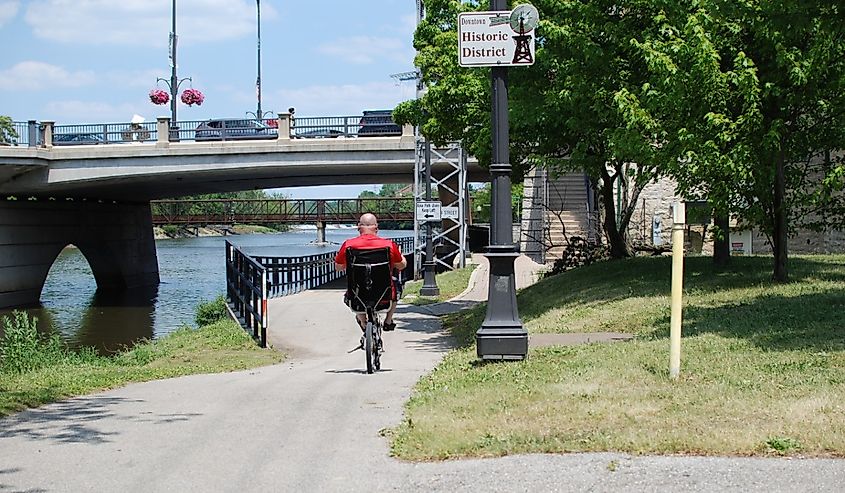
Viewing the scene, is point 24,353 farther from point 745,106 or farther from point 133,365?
point 745,106

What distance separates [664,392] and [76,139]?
3157 cm

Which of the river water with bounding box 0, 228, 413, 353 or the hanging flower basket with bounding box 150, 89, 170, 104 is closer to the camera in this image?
the river water with bounding box 0, 228, 413, 353

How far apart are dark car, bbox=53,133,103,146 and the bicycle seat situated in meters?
26.9

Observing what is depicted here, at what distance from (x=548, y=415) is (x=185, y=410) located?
3116 millimetres

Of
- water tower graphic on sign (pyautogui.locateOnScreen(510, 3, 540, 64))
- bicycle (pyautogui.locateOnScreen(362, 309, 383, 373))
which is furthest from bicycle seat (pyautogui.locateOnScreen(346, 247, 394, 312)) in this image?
water tower graphic on sign (pyautogui.locateOnScreen(510, 3, 540, 64))

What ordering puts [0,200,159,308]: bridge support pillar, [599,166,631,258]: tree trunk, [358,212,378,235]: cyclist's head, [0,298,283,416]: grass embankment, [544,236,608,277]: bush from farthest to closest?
[0,200,159,308]: bridge support pillar → [544,236,608,277]: bush → [599,166,631,258]: tree trunk → [358,212,378,235]: cyclist's head → [0,298,283,416]: grass embankment

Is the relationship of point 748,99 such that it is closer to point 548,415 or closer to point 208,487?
point 548,415

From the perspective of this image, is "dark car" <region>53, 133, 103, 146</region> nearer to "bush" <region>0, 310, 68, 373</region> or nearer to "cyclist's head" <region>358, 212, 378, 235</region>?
"bush" <region>0, 310, 68, 373</region>

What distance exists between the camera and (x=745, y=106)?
1327 cm

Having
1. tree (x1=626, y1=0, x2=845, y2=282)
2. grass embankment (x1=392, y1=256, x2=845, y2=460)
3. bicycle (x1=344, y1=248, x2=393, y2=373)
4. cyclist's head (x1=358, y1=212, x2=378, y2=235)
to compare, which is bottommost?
grass embankment (x1=392, y1=256, x2=845, y2=460)

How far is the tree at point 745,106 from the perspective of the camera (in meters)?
12.9

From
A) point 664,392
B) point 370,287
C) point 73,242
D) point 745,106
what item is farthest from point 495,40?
point 73,242

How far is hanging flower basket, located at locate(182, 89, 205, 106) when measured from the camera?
5277 cm

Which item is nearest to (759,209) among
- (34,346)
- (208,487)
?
(208,487)
